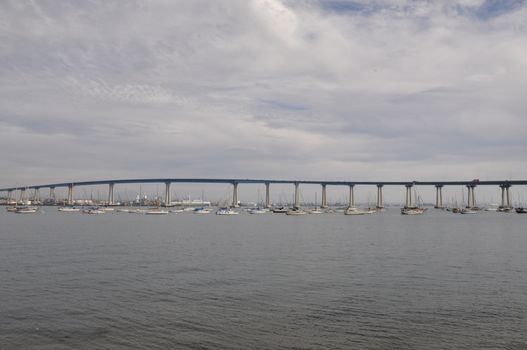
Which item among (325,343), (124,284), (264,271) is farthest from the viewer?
(264,271)

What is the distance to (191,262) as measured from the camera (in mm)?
39562

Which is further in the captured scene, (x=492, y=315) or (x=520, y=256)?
(x=520, y=256)

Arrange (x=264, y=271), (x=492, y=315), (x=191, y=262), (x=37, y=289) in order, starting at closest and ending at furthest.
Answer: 1. (x=492, y=315)
2. (x=37, y=289)
3. (x=264, y=271)
4. (x=191, y=262)

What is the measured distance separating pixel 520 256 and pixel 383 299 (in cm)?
2576

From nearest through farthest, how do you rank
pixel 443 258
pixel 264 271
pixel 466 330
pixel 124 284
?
pixel 466 330, pixel 124 284, pixel 264 271, pixel 443 258

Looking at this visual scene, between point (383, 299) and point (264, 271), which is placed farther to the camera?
point (264, 271)

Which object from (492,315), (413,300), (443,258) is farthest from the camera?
(443,258)

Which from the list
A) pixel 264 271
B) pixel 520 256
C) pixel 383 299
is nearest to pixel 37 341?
pixel 383 299

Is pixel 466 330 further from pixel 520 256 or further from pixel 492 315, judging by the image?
pixel 520 256

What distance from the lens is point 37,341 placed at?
1838 centimetres

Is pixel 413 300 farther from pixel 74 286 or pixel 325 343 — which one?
pixel 74 286

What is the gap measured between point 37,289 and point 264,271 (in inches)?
580

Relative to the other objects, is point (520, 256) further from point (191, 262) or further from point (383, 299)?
point (191, 262)

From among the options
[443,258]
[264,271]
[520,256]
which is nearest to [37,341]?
[264,271]
